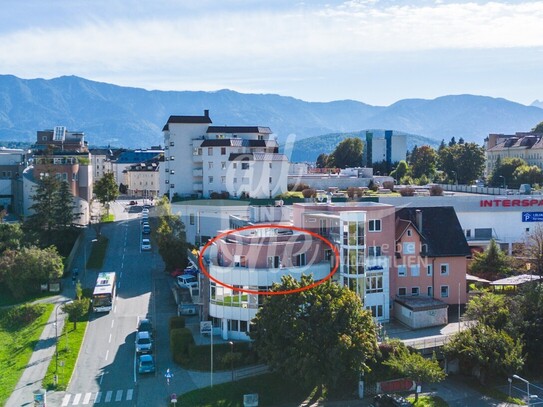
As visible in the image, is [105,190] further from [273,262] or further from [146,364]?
[146,364]

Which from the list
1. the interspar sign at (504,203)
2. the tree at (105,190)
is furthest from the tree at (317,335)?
the tree at (105,190)

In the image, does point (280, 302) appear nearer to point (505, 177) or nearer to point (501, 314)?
point (501, 314)

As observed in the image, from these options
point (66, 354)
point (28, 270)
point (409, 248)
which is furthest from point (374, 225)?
point (28, 270)

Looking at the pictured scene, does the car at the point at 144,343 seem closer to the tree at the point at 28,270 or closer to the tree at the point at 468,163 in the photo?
the tree at the point at 28,270

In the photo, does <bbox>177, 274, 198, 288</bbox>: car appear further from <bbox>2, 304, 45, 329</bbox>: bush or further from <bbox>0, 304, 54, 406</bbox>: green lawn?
<bbox>2, 304, 45, 329</bbox>: bush

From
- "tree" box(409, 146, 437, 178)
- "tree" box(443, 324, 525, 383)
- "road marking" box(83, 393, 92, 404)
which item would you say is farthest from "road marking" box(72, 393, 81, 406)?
"tree" box(409, 146, 437, 178)

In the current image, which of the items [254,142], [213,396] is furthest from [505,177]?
[213,396]
